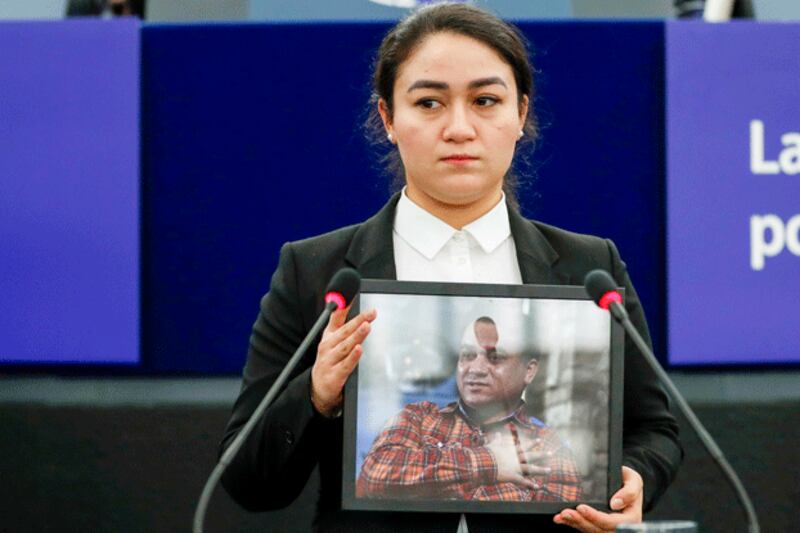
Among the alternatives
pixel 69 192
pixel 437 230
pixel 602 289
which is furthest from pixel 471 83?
pixel 69 192

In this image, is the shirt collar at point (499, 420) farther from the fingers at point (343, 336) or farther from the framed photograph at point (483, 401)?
the fingers at point (343, 336)

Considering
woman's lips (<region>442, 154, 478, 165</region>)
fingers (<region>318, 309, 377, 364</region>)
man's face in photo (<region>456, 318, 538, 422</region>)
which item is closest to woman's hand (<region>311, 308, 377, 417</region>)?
fingers (<region>318, 309, 377, 364</region>)

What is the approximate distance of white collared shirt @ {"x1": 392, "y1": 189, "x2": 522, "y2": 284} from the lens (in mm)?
1620

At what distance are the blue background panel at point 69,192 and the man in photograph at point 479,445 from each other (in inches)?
49.1

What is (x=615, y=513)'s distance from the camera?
4.75 feet

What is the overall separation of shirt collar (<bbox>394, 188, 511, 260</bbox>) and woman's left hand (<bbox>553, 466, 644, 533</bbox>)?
0.35 meters

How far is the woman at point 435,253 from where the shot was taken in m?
1.54

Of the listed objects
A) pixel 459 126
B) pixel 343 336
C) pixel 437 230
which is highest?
pixel 459 126

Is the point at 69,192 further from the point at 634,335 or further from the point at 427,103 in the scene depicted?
the point at 634,335

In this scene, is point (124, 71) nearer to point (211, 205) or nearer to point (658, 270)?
point (211, 205)

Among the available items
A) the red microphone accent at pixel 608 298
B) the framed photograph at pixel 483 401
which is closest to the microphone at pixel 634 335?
the red microphone accent at pixel 608 298

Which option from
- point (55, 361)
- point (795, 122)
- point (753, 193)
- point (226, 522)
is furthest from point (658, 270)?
point (55, 361)

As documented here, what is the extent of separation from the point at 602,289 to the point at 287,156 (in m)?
1.40

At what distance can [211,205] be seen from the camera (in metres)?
2.66
